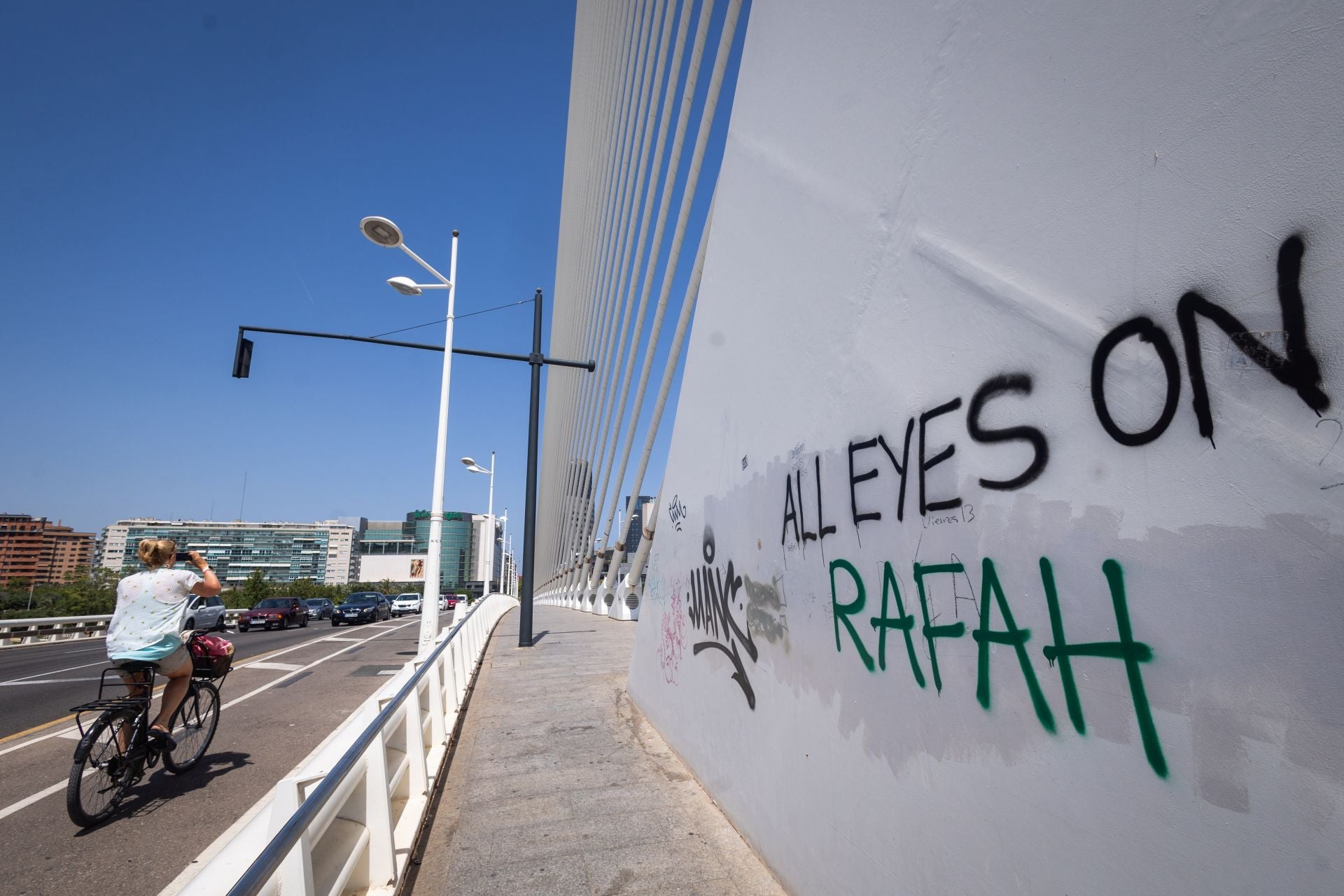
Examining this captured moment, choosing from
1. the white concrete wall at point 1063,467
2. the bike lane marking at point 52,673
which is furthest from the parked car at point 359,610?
the white concrete wall at point 1063,467

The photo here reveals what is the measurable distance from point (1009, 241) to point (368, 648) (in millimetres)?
15513

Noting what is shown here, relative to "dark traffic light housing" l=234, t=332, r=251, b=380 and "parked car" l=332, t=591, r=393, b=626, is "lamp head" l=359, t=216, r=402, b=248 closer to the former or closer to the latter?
"dark traffic light housing" l=234, t=332, r=251, b=380

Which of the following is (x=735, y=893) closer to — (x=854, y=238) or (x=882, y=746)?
(x=882, y=746)

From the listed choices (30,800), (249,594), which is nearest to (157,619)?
(30,800)

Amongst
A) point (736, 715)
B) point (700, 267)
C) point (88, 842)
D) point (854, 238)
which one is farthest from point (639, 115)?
point (88, 842)

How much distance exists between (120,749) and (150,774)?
3.77 feet

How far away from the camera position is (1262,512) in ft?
4.65

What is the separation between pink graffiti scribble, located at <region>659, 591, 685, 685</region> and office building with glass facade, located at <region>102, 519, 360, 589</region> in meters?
153

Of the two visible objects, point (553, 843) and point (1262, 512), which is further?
point (553, 843)

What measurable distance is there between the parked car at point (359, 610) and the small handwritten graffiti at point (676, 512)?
22.2 m

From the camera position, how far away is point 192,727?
16.5 ft

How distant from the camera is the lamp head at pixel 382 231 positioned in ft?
32.1

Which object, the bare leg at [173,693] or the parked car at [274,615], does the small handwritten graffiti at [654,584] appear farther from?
the parked car at [274,615]

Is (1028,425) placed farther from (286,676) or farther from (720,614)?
(286,676)
